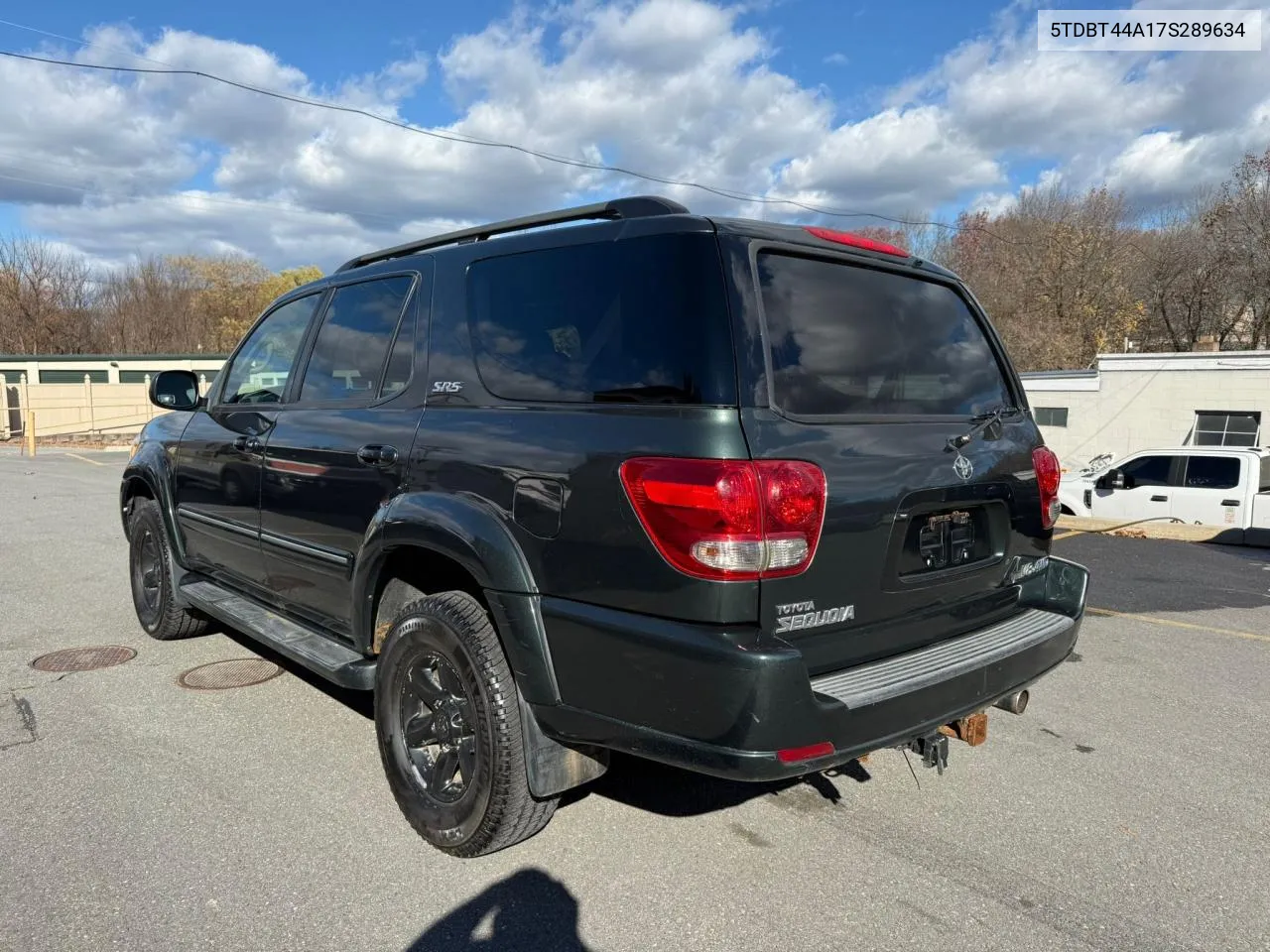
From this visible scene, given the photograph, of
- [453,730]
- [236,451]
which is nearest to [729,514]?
[453,730]

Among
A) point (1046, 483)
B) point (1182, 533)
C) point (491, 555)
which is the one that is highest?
point (1046, 483)

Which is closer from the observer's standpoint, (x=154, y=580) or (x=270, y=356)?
(x=270, y=356)

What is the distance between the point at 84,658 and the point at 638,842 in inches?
152

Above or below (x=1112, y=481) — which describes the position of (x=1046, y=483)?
above

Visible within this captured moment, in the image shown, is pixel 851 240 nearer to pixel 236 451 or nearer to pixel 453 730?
pixel 453 730

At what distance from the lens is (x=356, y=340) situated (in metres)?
3.78

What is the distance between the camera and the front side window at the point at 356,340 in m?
3.57

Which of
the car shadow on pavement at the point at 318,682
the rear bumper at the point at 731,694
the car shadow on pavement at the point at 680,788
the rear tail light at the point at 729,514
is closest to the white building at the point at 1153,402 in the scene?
the car shadow on pavement at the point at 680,788

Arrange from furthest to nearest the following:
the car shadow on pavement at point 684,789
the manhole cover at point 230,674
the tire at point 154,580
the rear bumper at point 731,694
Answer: the tire at point 154,580 < the manhole cover at point 230,674 < the car shadow on pavement at point 684,789 < the rear bumper at point 731,694

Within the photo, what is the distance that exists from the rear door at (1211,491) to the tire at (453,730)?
37.4ft

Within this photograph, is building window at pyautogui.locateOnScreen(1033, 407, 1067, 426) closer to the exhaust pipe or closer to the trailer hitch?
the exhaust pipe

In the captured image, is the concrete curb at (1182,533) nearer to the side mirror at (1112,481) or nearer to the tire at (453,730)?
the side mirror at (1112,481)

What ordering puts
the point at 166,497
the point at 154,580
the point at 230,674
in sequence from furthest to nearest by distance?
the point at 154,580 < the point at 166,497 < the point at 230,674

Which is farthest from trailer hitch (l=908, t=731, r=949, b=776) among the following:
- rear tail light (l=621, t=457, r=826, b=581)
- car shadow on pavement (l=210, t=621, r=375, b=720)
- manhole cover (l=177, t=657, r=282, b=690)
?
manhole cover (l=177, t=657, r=282, b=690)
